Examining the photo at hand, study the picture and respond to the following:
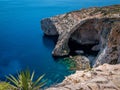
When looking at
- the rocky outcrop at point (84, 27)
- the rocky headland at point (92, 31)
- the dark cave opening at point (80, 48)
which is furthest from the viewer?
the dark cave opening at point (80, 48)

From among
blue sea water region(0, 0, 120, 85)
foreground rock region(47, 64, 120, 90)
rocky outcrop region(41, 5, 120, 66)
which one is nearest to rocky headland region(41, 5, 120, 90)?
rocky outcrop region(41, 5, 120, 66)

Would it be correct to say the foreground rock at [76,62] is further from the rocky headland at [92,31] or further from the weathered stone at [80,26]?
the weathered stone at [80,26]

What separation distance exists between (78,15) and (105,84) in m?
56.5

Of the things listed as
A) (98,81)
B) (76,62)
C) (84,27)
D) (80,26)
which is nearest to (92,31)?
(84,27)

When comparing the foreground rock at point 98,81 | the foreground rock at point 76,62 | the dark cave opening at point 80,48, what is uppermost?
the foreground rock at point 98,81

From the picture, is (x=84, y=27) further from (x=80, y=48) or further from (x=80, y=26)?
(x=80, y=48)

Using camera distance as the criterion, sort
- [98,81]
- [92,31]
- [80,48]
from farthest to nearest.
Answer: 1. [92,31]
2. [80,48]
3. [98,81]

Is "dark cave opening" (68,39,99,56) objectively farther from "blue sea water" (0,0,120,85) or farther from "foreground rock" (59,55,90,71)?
"blue sea water" (0,0,120,85)

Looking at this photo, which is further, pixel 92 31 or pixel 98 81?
pixel 92 31

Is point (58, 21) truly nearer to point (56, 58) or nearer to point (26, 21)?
point (56, 58)

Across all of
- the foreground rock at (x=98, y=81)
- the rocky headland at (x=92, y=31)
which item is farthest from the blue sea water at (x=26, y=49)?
the foreground rock at (x=98, y=81)

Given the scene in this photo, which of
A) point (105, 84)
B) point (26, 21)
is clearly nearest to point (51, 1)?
point (26, 21)

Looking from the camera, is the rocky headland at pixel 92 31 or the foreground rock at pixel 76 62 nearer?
the rocky headland at pixel 92 31

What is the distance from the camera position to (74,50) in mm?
58156
